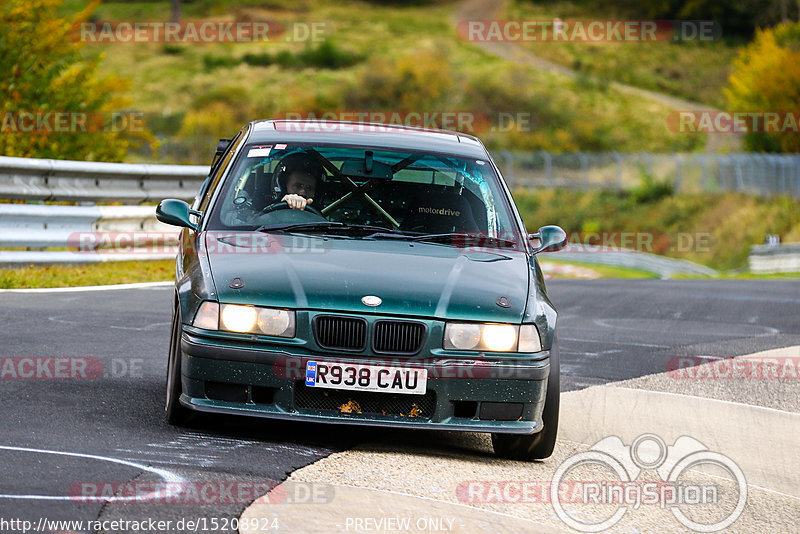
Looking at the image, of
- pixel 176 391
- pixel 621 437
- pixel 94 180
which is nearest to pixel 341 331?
pixel 176 391

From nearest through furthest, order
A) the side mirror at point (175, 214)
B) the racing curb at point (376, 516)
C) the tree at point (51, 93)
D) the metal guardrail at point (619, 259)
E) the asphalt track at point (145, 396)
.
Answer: the racing curb at point (376, 516), the asphalt track at point (145, 396), the side mirror at point (175, 214), the tree at point (51, 93), the metal guardrail at point (619, 259)

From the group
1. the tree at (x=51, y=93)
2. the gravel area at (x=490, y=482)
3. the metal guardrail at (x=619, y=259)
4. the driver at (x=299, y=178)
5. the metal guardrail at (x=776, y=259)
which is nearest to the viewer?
the gravel area at (x=490, y=482)

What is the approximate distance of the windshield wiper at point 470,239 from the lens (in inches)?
279

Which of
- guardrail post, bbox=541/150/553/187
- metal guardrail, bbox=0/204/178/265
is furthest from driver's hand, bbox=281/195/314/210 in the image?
guardrail post, bbox=541/150/553/187

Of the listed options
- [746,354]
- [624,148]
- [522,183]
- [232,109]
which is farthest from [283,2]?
[746,354]

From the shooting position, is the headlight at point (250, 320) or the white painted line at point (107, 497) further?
the headlight at point (250, 320)

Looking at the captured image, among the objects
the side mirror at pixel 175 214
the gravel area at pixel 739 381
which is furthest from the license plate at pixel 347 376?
the gravel area at pixel 739 381

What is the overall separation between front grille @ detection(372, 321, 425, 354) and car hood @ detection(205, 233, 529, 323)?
2.2 inches

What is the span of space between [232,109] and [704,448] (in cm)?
8225

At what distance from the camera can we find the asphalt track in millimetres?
5219

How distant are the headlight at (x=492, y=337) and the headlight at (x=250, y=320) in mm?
736

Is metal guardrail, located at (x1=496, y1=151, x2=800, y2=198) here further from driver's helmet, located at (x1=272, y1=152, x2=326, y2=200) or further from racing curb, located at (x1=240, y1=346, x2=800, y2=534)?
driver's helmet, located at (x1=272, y1=152, x2=326, y2=200)

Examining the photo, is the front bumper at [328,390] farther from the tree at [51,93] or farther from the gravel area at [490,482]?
the tree at [51,93]

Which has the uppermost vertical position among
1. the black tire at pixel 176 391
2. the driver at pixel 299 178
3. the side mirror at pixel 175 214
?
the driver at pixel 299 178
